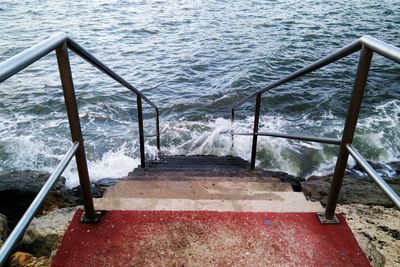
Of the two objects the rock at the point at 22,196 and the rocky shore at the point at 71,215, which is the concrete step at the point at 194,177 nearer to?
the rocky shore at the point at 71,215

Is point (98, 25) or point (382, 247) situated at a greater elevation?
point (382, 247)

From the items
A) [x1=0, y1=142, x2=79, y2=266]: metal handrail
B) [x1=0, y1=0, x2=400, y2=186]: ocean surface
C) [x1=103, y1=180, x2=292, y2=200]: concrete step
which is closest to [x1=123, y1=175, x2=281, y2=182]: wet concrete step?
[x1=103, y1=180, x2=292, y2=200]: concrete step

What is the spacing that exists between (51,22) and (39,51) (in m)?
19.3

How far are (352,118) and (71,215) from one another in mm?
2264

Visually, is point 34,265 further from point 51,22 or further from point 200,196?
point 51,22

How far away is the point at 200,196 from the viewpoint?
10.9ft

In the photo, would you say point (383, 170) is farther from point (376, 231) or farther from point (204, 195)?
point (204, 195)

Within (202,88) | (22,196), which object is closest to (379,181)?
(22,196)

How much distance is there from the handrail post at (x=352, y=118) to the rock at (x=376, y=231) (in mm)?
322

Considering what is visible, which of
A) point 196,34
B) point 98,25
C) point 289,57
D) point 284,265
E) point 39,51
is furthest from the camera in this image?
point 98,25

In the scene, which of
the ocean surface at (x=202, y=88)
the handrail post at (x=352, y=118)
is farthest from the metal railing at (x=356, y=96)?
the ocean surface at (x=202, y=88)

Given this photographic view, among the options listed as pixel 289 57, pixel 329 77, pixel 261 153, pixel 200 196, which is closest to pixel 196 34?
pixel 289 57

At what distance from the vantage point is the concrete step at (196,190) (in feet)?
10.8

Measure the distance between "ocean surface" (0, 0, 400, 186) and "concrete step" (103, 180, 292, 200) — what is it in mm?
3557
